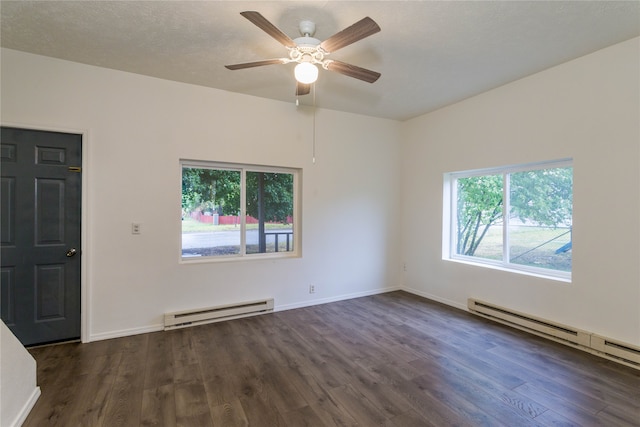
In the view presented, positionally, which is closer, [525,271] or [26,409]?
[26,409]

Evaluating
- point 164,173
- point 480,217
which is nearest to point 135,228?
point 164,173

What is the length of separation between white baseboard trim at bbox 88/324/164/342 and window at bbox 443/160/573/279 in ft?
12.6

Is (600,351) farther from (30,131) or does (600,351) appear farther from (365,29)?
(30,131)

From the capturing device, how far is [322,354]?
9.19ft

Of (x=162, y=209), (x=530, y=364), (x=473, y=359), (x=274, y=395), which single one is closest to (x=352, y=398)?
(x=274, y=395)

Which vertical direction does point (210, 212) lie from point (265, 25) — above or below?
below

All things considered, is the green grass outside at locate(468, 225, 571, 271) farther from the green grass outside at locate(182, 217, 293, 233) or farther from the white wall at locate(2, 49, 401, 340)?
the green grass outside at locate(182, 217, 293, 233)

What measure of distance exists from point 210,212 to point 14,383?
7.30 feet

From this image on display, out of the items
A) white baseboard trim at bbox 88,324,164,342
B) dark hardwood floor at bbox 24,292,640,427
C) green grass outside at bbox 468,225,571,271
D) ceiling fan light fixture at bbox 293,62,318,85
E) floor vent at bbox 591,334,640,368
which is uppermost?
ceiling fan light fixture at bbox 293,62,318,85

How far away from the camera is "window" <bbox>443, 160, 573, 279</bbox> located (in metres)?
3.17

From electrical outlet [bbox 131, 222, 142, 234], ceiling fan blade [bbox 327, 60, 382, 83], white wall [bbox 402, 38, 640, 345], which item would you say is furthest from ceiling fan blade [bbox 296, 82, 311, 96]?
white wall [bbox 402, 38, 640, 345]

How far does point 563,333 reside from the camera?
9.71 ft

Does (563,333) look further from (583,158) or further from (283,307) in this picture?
(283,307)

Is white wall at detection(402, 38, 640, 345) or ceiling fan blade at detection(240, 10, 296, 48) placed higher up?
ceiling fan blade at detection(240, 10, 296, 48)
